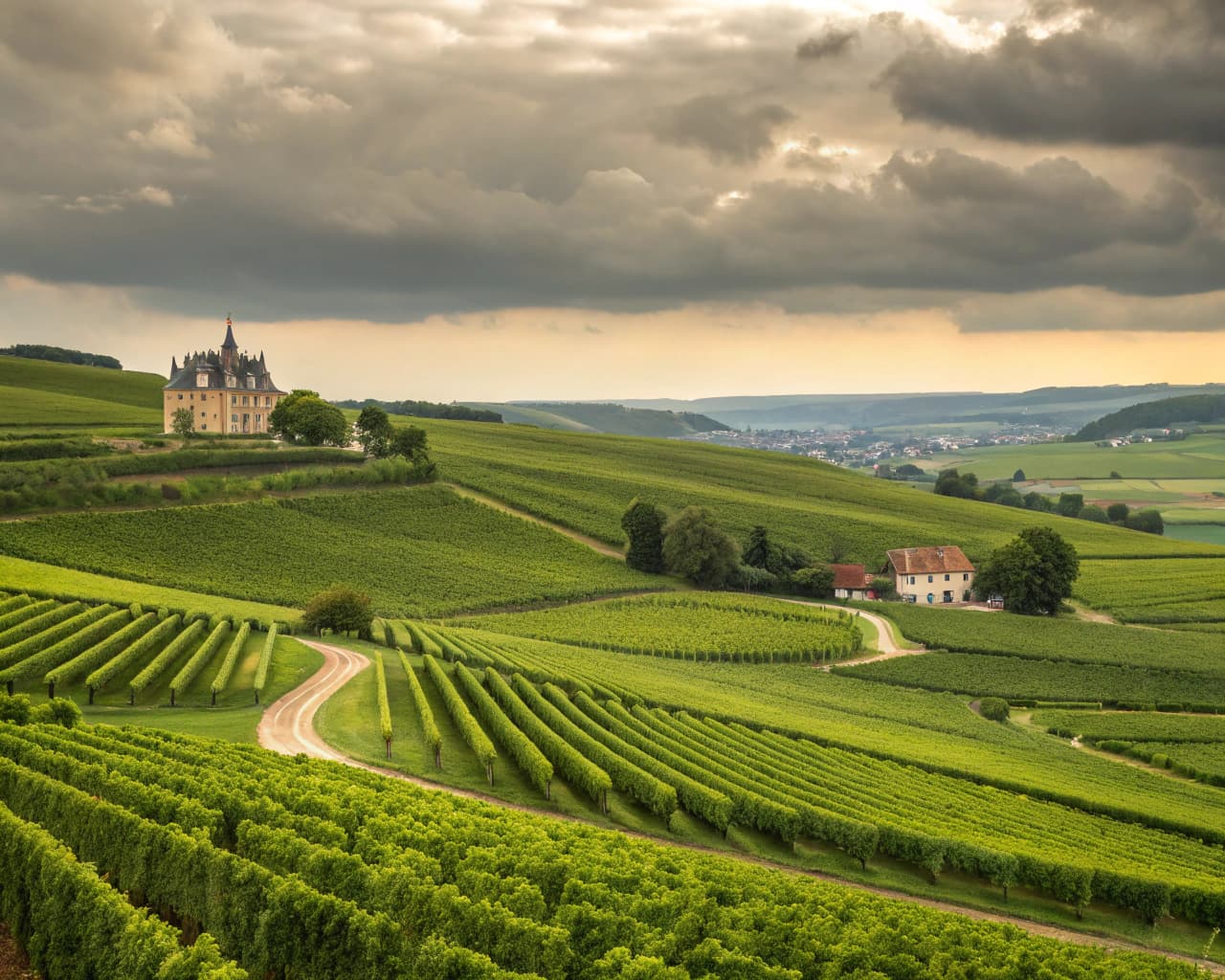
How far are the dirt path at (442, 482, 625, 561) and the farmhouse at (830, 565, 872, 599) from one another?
2125 cm

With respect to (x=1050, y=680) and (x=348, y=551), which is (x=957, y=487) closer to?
(x=1050, y=680)

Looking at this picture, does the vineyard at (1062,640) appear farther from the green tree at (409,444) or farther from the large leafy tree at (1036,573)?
the green tree at (409,444)

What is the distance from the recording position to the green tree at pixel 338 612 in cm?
5756

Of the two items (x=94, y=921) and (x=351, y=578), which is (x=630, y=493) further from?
(x=94, y=921)

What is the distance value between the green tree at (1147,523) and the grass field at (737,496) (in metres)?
16.9

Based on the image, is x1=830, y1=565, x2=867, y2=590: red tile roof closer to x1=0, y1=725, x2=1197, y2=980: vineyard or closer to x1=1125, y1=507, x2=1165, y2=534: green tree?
x1=0, y1=725, x2=1197, y2=980: vineyard

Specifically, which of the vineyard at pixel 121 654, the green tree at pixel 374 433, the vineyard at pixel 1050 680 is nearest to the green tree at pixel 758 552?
the vineyard at pixel 1050 680

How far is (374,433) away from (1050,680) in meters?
74.2

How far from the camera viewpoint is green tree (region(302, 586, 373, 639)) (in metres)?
57.6

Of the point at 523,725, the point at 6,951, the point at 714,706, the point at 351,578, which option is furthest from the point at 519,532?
the point at 6,951

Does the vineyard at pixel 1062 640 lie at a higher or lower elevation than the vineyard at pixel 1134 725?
higher

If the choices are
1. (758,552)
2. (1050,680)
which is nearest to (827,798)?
(1050,680)

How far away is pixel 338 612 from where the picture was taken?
189ft

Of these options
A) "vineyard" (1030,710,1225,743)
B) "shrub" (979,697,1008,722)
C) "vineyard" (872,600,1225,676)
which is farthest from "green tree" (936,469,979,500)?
"shrub" (979,697,1008,722)
